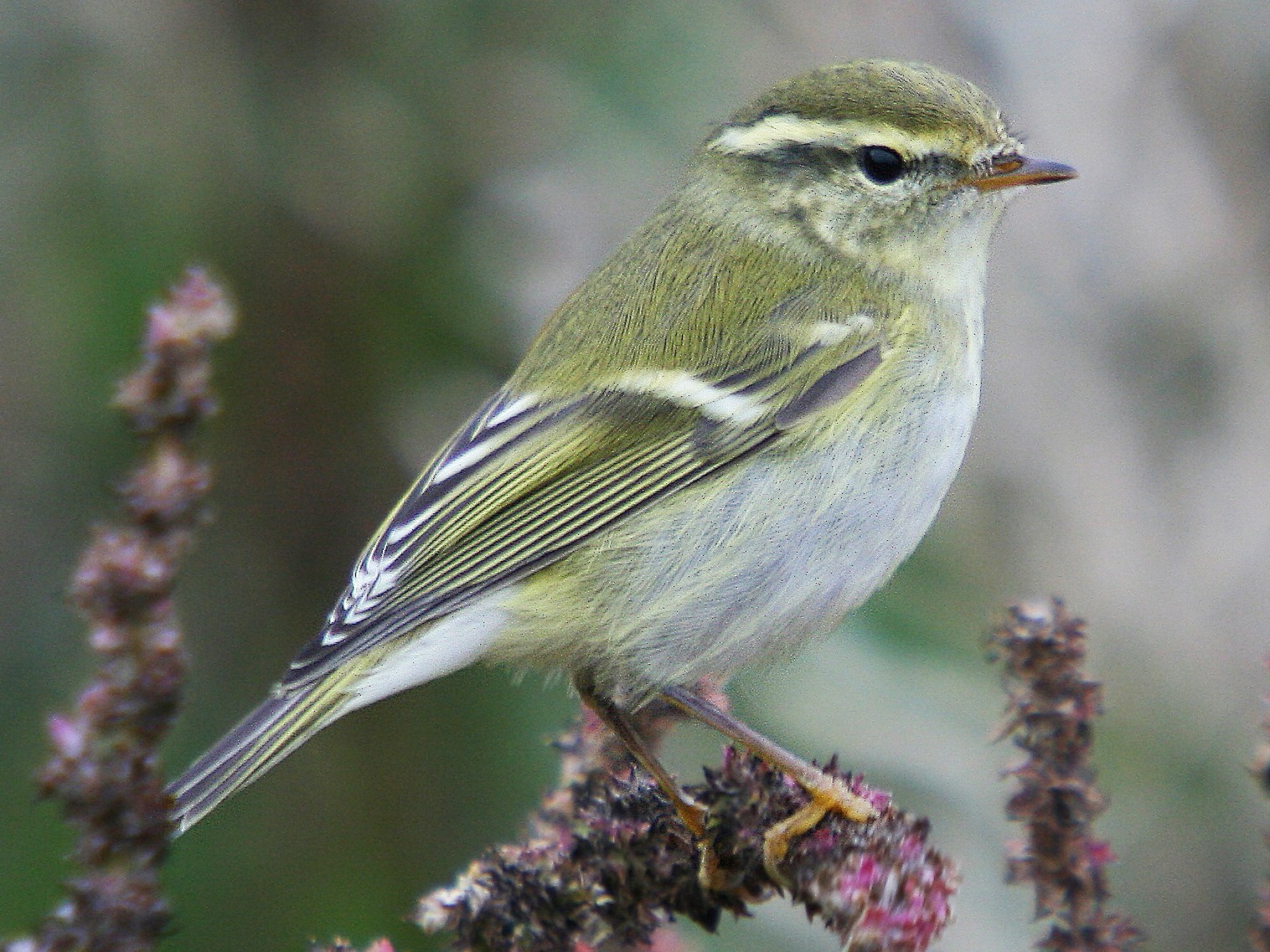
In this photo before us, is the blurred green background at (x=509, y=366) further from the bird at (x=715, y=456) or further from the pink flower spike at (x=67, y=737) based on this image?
the pink flower spike at (x=67, y=737)

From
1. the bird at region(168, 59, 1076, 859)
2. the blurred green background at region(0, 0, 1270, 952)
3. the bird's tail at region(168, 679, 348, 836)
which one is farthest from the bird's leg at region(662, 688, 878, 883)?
the blurred green background at region(0, 0, 1270, 952)

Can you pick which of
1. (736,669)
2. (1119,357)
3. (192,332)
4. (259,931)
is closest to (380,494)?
(259,931)

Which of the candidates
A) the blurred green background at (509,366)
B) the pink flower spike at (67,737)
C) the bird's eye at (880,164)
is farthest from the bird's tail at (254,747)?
the bird's eye at (880,164)

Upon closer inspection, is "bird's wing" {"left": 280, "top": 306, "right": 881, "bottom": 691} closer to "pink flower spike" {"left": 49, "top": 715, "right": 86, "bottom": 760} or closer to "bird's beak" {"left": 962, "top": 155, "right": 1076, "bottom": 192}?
"bird's beak" {"left": 962, "top": 155, "right": 1076, "bottom": 192}

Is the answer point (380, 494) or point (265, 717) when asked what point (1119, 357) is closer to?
point (380, 494)

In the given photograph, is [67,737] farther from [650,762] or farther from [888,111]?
[888,111]
